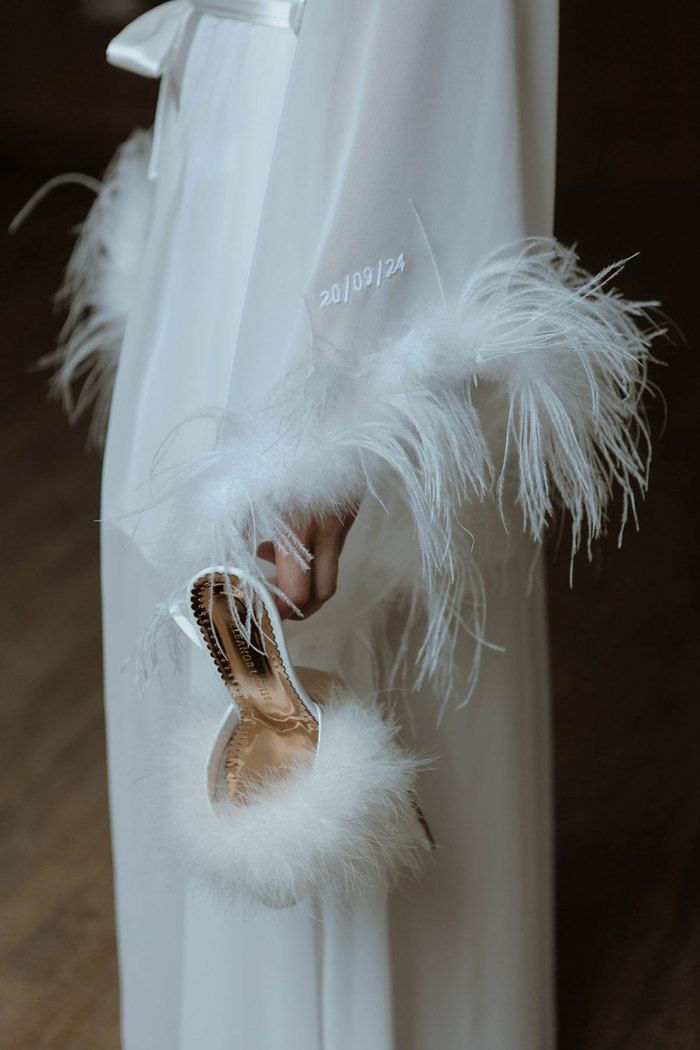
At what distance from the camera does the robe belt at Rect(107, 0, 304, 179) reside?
30.9 inches

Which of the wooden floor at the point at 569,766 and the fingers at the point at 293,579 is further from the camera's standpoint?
the wooden floor at the point at 569,766

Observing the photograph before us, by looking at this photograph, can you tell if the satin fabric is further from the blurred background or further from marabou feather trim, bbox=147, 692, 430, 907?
the blurred background

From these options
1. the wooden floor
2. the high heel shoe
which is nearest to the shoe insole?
the high heel shoe

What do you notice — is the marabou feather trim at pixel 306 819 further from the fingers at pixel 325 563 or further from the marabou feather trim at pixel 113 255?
the marabou feather trim at pixel 113 255

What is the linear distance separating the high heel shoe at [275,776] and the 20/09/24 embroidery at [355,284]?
0.17m

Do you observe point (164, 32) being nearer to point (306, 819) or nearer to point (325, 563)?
point (325, 563)

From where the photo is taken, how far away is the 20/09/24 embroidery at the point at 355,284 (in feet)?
2.24

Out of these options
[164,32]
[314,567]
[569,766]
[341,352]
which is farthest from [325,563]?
[569,766]

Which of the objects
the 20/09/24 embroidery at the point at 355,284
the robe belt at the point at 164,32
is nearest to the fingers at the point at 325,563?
the 20/09/24 embroidery at the point at 355,284

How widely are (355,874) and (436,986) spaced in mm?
314

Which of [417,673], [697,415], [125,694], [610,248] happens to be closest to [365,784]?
[417,673]

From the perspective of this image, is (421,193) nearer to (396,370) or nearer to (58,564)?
(396,370)

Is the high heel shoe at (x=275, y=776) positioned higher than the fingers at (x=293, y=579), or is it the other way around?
the fingers at (x=293, y=579)

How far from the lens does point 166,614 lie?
0.69m
